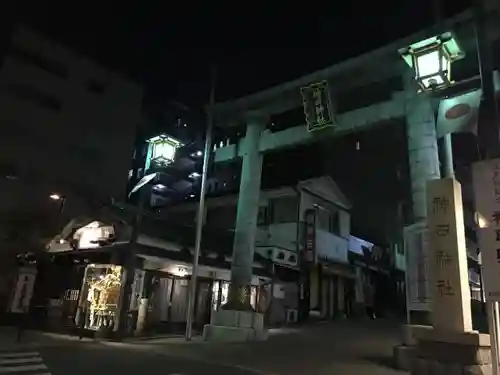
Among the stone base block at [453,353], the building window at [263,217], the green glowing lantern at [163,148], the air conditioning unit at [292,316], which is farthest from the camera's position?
the building window at [263,217]

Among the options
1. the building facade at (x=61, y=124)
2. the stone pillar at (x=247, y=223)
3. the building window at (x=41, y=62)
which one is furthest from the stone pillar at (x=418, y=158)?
the building window at (x=41, y=62)

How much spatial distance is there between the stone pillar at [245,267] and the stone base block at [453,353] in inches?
337

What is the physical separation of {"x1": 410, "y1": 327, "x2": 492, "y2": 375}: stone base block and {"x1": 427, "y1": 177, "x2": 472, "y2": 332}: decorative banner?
222 mm

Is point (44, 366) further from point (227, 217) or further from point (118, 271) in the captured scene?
point (227, 217)

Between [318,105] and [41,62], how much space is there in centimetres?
2809

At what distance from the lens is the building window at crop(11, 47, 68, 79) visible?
31.6 m

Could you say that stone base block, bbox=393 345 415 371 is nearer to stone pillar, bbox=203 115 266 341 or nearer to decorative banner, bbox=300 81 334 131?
stone pillar, bbox=203 115 266 341

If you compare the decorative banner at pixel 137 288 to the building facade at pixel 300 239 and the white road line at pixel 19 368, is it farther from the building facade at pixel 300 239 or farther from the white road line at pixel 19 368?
the building facade at pixel 300 239

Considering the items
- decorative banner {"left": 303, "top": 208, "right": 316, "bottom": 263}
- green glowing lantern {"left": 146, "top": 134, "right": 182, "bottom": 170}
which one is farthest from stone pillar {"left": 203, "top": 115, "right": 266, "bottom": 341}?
decorative banner {"left": 303, "top": 208, "right": 316, "bottom": 263}

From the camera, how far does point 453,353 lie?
315 inches

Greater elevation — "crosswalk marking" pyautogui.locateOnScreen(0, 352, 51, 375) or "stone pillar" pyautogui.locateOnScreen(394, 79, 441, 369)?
"stone pillar" pyautogui.locateOnScreen(394, 79, 441, 369)

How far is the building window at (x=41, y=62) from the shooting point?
31597 mm

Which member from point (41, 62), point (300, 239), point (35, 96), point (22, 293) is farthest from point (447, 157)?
point (41, 62)

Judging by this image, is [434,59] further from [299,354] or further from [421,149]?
[299,354]
